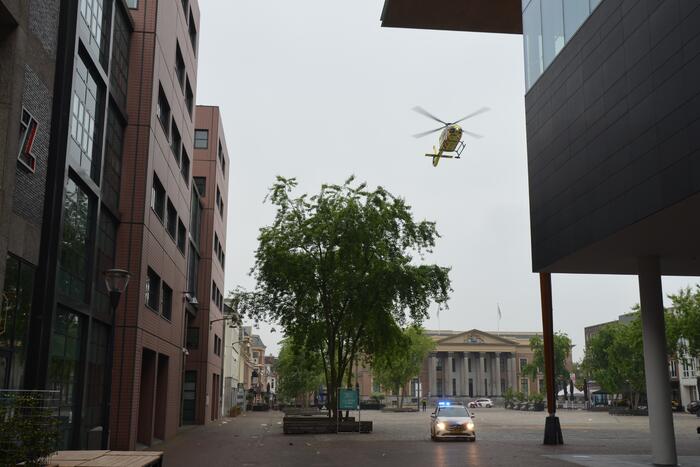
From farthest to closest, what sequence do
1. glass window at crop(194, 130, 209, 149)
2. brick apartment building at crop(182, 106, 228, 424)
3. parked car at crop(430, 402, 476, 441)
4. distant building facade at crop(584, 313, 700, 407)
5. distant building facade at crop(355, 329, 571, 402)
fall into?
distant building facade at crop(355, 329, 571, 402) → distant building facade at crop(584, 313, 700, 407) → glass window at crop(194, 130, 209, 149) → brick apartment building at crop(182, 106, 228, 424) → parked car at crop(430, 402, 476, 441)

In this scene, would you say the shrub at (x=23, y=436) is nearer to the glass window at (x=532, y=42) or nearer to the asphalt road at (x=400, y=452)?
the asphalt road at (x=400, y=452)

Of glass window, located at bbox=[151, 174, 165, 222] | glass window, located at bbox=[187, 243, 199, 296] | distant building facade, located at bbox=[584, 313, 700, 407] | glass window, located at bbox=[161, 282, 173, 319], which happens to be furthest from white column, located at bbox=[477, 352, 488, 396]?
glass window, located at bbox=[151, 174, 165, 222]

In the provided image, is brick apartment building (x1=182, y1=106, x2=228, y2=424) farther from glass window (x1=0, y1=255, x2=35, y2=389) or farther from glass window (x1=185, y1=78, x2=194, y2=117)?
glass window (x1=0, y1=255, x2=35, y2=389)

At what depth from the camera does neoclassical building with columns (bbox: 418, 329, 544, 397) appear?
144 m

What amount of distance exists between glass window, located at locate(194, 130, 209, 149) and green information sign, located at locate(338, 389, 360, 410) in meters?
20.8

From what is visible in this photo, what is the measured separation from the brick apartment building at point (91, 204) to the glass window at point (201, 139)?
51.6ft

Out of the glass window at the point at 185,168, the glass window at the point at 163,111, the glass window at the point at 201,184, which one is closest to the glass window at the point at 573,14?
the glass window at the point at 163,111

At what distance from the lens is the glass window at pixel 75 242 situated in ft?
58.5

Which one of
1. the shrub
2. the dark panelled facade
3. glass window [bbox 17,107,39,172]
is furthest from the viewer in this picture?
the dark panelled facade

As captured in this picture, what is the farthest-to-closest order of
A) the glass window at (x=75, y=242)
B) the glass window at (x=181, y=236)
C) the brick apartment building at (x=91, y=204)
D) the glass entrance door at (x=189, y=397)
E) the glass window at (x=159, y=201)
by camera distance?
the glass entrance door at (x=189, y=397)
the glass window at (x=181, y=236)
the glass window at (x=159, y=201)
the glass window at (x=75, y=242)
the brick apartment building at (x=91, y=204)

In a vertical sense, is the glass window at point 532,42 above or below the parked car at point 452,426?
above

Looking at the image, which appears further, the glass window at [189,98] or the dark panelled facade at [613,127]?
the glass window at [189,98]

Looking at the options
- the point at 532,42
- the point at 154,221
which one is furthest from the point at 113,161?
the point at 532,42

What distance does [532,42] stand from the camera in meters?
22.7
